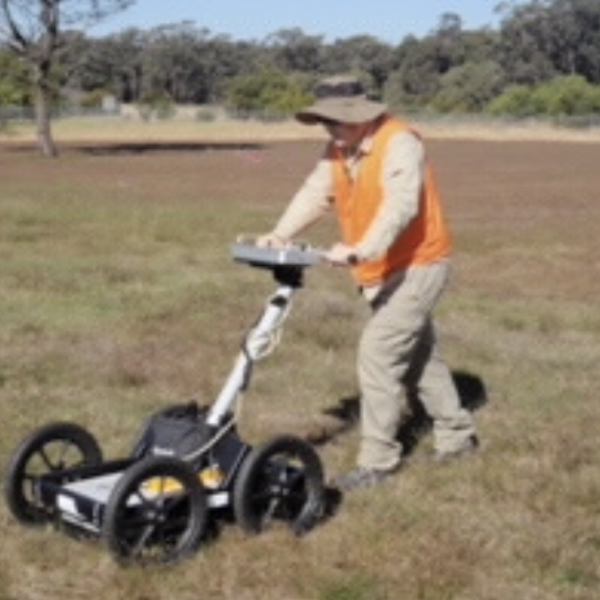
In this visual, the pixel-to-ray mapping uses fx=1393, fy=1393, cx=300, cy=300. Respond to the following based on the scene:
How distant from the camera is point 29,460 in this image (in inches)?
237

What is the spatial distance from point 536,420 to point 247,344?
2902mm

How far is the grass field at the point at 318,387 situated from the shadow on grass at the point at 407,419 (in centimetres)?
3

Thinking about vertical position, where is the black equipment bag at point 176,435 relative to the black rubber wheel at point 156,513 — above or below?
above

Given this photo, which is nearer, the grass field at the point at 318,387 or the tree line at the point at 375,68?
the grass field at the point at 318,387

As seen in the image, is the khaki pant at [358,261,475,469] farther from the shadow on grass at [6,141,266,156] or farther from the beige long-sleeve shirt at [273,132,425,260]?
the shadow on grass at [6,141,266,156]

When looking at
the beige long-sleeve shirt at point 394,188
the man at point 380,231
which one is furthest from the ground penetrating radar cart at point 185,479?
the man at point 380,231

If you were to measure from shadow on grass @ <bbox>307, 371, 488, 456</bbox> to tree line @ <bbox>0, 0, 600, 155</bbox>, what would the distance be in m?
93.6

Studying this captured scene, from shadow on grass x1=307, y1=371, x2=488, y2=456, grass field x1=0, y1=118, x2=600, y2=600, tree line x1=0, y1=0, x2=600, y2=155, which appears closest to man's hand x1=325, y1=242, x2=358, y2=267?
grass field x1=0, y1=118, x2=600, y2=600

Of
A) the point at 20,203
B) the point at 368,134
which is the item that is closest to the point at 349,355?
the point at 368,134

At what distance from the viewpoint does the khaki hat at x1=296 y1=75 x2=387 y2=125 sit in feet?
19.9

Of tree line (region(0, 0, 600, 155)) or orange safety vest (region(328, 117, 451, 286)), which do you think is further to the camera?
tree line (region(0, 0, 600, 155))

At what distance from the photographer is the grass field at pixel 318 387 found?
17.9 feet

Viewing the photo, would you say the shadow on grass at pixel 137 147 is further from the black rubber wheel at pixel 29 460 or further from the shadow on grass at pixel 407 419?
the black rubber wheel at pixel 29 460

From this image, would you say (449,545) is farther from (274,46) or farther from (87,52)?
(274,46)
